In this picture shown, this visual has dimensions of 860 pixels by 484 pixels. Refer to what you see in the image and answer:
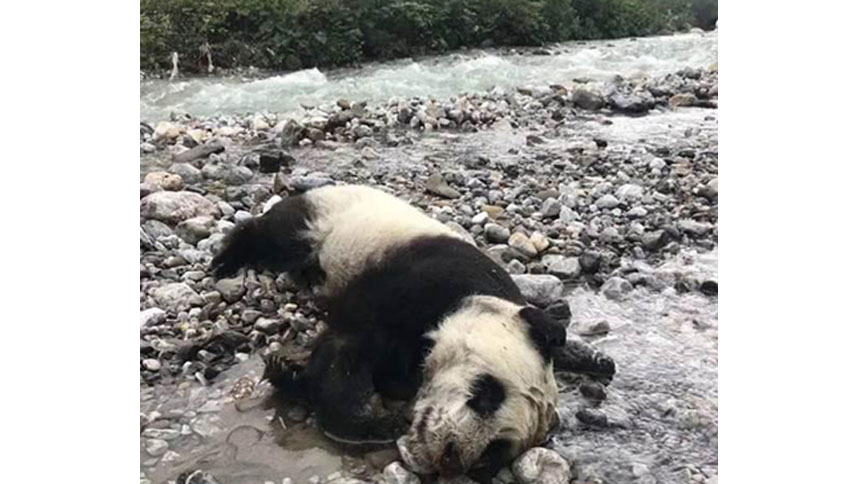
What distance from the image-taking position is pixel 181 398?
2.31 metres

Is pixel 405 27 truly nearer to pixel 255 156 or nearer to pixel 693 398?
pixel 255 156

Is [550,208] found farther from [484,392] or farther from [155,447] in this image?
[155,447]

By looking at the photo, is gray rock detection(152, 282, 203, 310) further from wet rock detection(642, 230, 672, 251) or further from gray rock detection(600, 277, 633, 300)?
wet rock detection(642, 230, 672, 251)

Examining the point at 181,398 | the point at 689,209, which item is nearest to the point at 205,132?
the point at 181,398

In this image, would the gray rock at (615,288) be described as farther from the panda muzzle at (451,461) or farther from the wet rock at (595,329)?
the panda muzzle at (451,461)

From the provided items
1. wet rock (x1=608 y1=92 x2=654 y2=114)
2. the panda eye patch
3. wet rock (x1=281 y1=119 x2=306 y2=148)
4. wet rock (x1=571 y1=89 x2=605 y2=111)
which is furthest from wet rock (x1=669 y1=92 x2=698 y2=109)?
the panda eye patch

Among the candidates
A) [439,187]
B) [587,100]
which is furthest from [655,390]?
[587,100]

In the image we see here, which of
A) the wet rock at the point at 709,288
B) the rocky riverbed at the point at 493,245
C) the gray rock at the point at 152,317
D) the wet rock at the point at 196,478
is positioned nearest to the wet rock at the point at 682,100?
the rocky riverbed at the point at 493,245

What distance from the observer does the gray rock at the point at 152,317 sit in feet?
7.94

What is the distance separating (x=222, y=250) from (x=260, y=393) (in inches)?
24.7

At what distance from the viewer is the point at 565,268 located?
9.12 ft

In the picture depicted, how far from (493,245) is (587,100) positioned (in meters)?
0.71

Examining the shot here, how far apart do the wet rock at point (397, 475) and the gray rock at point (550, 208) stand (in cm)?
114

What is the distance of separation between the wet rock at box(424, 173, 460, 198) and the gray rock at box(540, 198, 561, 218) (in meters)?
0.30
